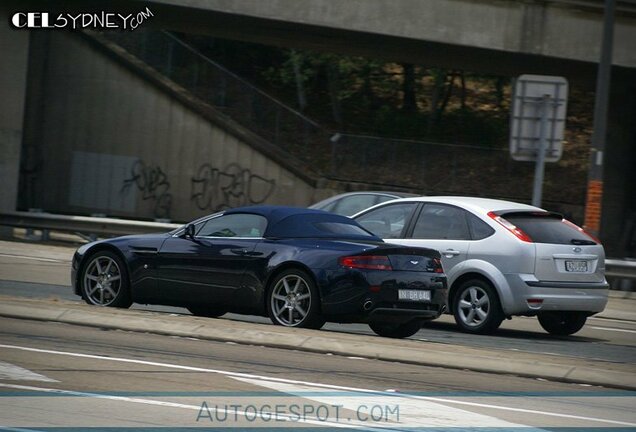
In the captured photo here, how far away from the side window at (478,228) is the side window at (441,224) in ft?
0.27

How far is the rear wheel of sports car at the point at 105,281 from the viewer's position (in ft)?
44.4

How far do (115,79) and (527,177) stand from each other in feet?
45.3

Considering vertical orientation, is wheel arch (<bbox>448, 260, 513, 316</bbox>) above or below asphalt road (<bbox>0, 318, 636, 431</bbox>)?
above

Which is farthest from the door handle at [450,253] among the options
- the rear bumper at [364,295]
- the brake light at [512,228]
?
the rear bumper at [364,295]

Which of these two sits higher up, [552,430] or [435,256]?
[435,256]

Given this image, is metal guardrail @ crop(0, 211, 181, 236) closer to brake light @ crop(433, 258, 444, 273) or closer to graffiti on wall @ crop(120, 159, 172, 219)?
graffiti on wall @ crop(120, 159, 172, 219)

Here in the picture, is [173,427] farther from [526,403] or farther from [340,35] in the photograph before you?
[340,35]

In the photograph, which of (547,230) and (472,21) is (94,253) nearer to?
(547,230)

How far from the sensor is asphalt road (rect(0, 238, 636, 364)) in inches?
520

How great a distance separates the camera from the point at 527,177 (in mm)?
38781

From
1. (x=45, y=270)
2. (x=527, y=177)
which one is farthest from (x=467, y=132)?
(x=45, y=270)

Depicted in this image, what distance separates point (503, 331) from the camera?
1516 centimetres

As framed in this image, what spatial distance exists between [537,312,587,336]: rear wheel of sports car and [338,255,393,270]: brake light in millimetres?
3279

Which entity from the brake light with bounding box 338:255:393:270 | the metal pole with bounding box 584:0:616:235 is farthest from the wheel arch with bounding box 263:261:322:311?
the metal pole with bounding box 584:0:616:235
